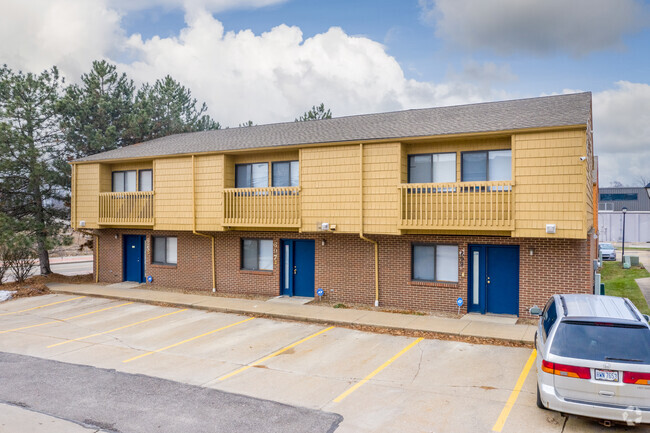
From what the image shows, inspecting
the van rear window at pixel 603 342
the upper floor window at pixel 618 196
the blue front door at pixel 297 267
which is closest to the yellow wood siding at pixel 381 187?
the blue front door at pixel 297 267

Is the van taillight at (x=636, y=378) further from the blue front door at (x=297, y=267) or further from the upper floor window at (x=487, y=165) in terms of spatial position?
the blue front door at (x=297, y=267)

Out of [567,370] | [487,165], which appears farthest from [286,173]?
[567,370]

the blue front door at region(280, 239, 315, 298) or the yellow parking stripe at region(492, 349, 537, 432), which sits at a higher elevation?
the blue front door at region(280, 239, 315, 298)

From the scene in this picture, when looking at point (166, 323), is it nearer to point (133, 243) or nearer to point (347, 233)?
point (347, 233)

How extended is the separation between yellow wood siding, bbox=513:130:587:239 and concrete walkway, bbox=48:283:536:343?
2.68 m

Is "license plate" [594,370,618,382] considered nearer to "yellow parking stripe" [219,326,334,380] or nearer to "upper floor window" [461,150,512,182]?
"yellow parking stripe" [219,326,334,380]

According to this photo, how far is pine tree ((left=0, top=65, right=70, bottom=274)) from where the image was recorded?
20.8 m

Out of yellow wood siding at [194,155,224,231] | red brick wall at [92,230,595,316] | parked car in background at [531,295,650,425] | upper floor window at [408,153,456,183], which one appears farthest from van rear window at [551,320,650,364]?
yellow wood siding at [194,155,224,231]

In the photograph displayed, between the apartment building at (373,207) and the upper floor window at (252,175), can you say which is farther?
the upper floor window at (252,175)

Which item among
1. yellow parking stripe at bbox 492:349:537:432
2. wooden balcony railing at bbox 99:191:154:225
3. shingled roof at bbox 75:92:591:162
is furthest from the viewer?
wooden balcony railing at bbox 99:191:154:225

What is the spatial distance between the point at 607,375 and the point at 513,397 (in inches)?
81.0

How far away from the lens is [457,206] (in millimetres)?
13336

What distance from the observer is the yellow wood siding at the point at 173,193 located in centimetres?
1781

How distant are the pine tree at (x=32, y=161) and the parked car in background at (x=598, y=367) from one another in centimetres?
2035
